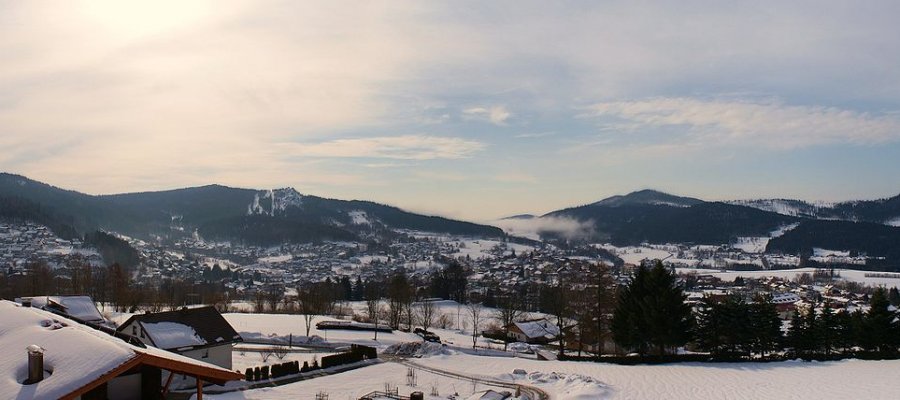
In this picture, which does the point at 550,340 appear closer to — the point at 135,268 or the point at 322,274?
the point at 322,274

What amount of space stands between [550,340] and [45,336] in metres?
52.4

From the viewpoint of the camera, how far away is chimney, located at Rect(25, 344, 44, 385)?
7723 millimetres

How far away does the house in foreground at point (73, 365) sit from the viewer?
773 centimetres

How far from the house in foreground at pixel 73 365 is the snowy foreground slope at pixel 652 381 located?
13169 millimetres

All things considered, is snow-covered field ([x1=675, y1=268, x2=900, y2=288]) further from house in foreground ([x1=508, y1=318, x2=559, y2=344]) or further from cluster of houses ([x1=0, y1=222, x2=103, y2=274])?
cluster of houses ([x1=0, y1=222, x2=103, y2=274])

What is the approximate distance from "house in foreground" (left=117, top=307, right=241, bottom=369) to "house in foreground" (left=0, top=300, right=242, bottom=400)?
63.1 feet

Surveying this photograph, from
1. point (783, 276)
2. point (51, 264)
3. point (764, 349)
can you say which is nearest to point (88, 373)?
point (764, 349)

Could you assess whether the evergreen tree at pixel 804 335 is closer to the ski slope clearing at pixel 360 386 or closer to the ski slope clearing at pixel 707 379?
the ski slope clearing at pixel 707 379

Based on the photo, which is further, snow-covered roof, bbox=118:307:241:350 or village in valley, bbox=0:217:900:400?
snow-covered roof, bbox=118:307:241:350

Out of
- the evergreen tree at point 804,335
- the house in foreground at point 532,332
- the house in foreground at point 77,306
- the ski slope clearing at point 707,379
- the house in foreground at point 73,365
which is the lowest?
the house in foreground at point 532,332

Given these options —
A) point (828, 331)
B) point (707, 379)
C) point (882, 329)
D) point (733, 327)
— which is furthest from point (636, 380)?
point (882, 329)

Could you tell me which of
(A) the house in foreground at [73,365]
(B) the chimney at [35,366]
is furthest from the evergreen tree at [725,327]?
(B) the chimney at [35,366]

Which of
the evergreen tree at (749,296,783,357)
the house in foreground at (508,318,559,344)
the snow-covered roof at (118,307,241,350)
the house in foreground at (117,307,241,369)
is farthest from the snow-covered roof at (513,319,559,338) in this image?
the snow-covered roof at (118,307,241,350)

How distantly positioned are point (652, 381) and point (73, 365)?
23.7 m
